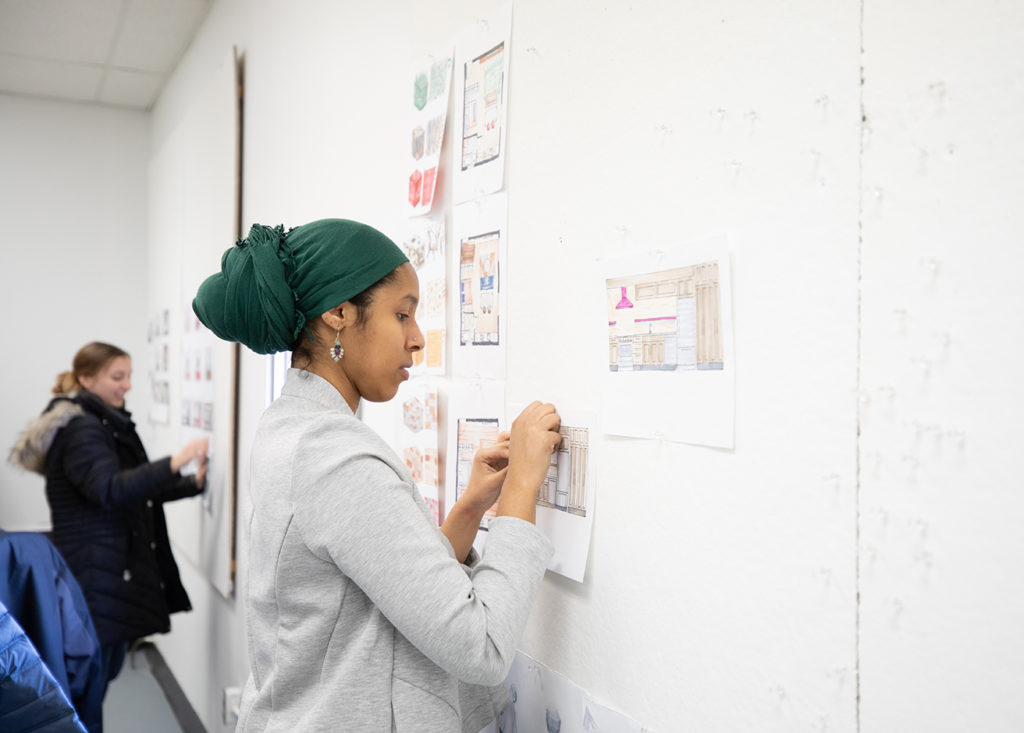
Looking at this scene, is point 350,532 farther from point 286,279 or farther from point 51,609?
point 51,609

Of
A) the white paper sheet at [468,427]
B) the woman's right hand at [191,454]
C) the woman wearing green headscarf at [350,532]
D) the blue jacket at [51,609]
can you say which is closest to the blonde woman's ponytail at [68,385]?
the woman's right hand at [191,454]

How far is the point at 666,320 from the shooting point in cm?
91

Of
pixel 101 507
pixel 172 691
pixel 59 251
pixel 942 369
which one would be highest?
pixel 59 251

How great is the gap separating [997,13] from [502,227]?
75 cm

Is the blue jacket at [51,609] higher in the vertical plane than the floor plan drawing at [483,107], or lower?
lower

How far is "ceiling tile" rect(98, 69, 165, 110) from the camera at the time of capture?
13.3ft

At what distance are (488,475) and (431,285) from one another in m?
0.42

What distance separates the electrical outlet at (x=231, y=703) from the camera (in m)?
2.54

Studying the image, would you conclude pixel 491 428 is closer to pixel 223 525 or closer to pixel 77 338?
pixel 223 525

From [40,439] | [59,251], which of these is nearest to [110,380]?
[40,439]

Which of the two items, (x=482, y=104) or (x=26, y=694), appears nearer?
(x=482, y=104)

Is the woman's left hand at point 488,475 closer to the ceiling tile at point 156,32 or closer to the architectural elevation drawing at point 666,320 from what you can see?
the architectural elevation drawing at point 666,320

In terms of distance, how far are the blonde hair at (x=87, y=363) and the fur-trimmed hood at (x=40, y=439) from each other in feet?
0.70

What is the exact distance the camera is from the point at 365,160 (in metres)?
1.74
